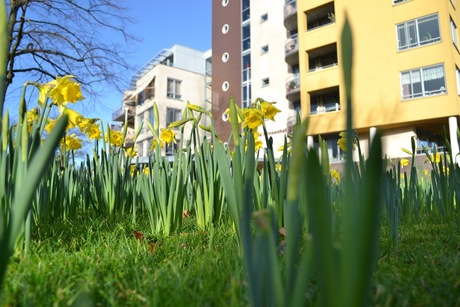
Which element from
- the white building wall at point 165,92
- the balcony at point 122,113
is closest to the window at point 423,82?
the white building wall at point 165,92

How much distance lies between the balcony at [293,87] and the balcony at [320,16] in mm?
2153

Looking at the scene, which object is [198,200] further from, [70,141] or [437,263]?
[70,141]

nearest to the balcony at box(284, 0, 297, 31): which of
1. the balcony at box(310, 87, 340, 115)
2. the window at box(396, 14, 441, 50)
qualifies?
the balcony at box(310, 87, 340, 115)

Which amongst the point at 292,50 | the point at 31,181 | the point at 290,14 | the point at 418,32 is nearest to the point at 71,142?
the point at 31,181

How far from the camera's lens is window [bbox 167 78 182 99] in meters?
22.7

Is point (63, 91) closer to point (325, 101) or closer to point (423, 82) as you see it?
point (423, 82)

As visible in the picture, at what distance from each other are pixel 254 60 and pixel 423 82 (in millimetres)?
8283

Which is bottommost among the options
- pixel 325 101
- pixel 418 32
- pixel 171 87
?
pixel 325 101

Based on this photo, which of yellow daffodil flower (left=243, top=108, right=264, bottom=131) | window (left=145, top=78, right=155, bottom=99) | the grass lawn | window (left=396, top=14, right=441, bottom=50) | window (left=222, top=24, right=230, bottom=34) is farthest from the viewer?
window (left=145, top=78, right=155, bottom=99)

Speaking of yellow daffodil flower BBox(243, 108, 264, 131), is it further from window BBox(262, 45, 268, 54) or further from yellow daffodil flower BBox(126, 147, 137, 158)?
window BBox(262, 45, 268, 54)

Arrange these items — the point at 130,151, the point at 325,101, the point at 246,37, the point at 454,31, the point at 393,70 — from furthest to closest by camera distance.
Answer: the point at 246,37 < the point at 325,101 < the point at 393,70 < the point at 454,31 < the point at 130,151

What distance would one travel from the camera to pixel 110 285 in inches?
29.5

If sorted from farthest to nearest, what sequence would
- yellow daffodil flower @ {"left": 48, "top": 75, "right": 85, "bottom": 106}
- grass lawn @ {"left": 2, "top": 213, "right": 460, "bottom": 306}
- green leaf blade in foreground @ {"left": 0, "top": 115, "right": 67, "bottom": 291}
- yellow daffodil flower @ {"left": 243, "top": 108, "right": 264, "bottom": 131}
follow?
yellow daffodil flower @ {"left": 243, "top": 108, "right": 264, "bottom": 131} → yellow daffodil flower @ {"left": 48, "top": 75, "right": 85, "bottom": 106} → grass lawn @ {"left": 2, "top": 213, "right": 460, "bottom": 306} → green leaf blade in foreground @ {"left": 0, "top": 115, "right": 67, "bottom": 291}

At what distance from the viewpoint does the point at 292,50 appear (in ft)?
47.8
